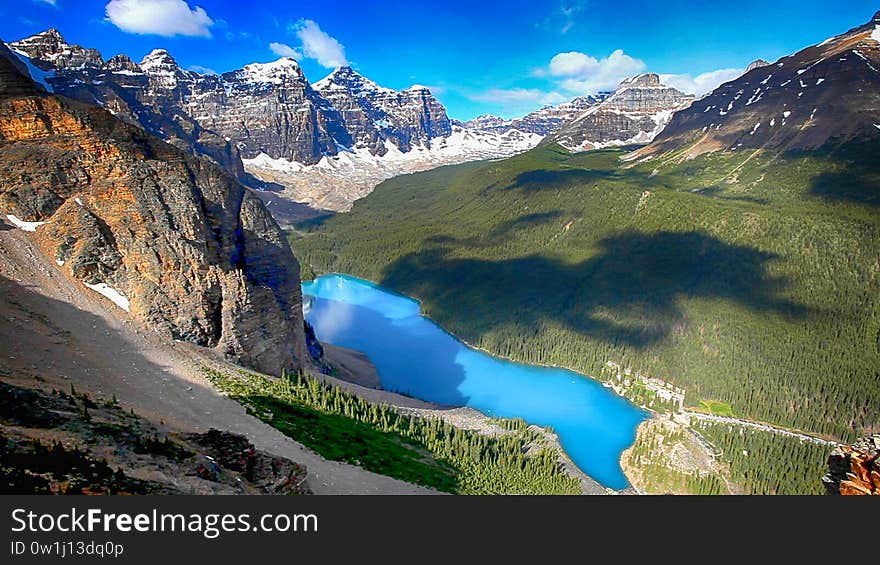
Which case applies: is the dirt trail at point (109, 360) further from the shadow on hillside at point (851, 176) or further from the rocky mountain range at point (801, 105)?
the rocky mountain range at point (801, 105)

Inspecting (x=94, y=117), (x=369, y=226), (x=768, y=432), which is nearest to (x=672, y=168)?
(x=369, y=226)

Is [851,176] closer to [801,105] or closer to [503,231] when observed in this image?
[801,105]

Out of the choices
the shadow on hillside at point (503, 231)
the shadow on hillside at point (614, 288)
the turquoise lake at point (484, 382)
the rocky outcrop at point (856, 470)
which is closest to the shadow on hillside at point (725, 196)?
the shadow on hillside at point (614, 288)

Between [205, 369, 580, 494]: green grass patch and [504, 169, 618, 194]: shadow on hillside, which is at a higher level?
[504, 169, 618, 194]: shadow on hillside

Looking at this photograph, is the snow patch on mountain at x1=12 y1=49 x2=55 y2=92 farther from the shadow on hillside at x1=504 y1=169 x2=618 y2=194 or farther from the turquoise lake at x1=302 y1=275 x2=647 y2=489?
the shadow on hillside at x1=504 y1=169 x2=618 y2=194

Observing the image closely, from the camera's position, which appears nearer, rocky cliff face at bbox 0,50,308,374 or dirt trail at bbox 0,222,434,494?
dirt trail at bbox 0,222,434,494

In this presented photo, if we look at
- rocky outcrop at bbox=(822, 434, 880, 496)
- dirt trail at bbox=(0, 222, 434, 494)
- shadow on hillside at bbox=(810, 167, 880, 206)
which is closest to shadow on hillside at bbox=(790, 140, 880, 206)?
shadow on hillside at bbox=(810, 167, 880, 206)

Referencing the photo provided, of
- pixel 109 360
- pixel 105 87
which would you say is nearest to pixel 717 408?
pixel 109 360
